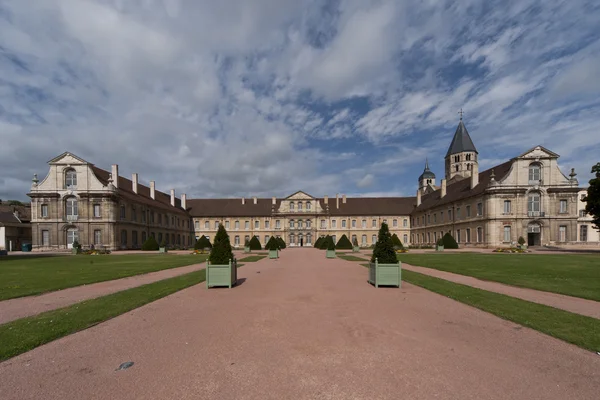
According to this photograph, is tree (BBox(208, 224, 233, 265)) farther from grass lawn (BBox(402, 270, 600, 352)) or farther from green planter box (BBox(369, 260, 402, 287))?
grass lawn (BBox(402, 270, 600, 352))

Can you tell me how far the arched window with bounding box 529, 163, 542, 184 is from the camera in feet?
136

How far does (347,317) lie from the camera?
248 inches

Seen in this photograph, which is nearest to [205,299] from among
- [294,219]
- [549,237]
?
[549,237]

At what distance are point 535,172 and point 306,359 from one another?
49.7 m

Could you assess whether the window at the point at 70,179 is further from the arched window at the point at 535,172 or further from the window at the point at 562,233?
the window at the point at 562,233

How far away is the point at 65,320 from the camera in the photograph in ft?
19.5

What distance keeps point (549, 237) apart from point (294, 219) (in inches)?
1587

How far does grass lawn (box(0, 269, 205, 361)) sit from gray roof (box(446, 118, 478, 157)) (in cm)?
7469

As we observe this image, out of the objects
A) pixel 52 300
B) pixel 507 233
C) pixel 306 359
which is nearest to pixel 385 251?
→ pixel 306 359

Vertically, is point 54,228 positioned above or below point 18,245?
above

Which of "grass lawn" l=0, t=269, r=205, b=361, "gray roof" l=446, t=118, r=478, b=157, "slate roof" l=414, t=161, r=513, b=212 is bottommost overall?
"grass lawn" l=0, t=269, r=205, b=361

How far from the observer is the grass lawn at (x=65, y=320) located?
15.6ft

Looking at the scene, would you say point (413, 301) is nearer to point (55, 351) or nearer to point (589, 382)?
point (589, 382)

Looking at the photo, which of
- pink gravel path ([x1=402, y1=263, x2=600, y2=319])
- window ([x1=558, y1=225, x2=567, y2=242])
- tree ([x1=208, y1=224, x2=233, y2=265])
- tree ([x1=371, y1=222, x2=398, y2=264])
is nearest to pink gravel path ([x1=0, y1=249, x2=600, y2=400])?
pink gravel path ([x1=402, y1=263, x2=600, y2=319])
